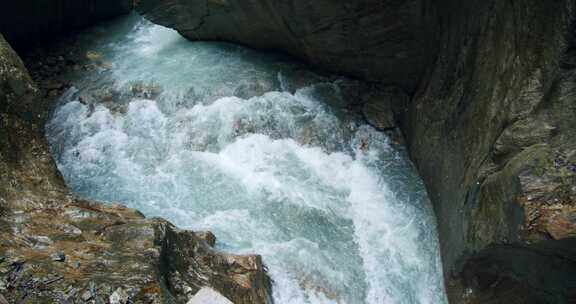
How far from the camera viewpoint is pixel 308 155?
289 inches

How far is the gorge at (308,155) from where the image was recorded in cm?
408

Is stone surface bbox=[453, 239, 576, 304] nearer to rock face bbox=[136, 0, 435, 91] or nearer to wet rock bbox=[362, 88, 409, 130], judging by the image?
wet rock bbox=[362, 88, 409, 130]

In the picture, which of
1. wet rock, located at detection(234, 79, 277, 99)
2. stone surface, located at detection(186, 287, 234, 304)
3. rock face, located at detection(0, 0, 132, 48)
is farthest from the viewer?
rock face, located at detection(0, 0, 132, 48)

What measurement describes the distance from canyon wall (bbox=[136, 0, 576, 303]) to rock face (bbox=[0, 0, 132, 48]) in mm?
4230

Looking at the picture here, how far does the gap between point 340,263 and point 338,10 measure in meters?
3.74

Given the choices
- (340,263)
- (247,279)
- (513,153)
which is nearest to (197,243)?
(247,279)

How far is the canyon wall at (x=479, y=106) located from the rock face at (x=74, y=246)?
231 centimetres

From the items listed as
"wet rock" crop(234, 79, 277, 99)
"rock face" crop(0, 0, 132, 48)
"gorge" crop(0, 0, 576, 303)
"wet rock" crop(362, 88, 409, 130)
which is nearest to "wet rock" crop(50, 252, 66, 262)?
"gorge" crop(0, 0, 576, 303)

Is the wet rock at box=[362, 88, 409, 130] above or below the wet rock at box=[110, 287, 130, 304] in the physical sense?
above

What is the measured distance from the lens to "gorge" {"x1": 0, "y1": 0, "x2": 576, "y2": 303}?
4.08 meters

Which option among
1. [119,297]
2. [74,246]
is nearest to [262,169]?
[74,246]

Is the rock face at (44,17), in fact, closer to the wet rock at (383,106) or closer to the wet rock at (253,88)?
the wet rock at (253,88)

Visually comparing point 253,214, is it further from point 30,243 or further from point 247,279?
point 30,243

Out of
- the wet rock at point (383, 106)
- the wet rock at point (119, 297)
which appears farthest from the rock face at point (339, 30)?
the wet rock at point (119, 297)
